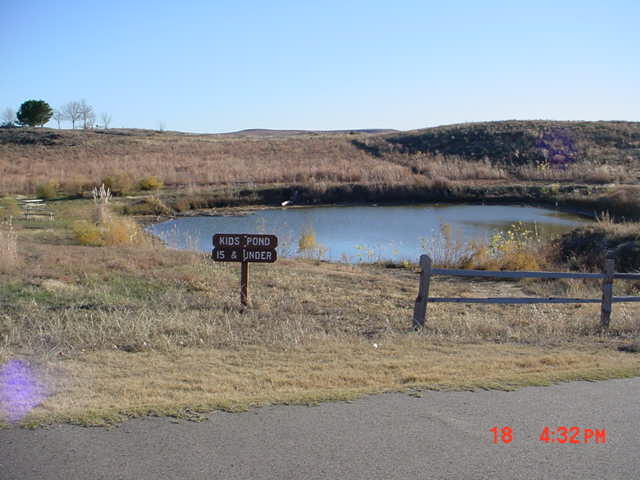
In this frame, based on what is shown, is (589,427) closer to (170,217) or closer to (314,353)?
(314,353)

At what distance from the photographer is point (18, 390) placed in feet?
20.8

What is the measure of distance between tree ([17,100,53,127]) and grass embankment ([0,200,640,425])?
271 ft

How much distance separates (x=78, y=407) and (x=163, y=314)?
4.38 meters

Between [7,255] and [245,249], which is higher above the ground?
[245,249]

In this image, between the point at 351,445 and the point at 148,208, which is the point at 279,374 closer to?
the point at 351,445

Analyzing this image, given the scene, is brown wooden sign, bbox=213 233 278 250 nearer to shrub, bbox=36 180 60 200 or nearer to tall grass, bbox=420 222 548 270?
tall grass, bbox=420 222 548 270

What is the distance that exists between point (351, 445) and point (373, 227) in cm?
2419

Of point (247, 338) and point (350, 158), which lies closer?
point (247, 338)

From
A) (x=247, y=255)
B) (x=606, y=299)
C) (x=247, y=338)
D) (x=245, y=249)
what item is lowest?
(x=247, y=338)

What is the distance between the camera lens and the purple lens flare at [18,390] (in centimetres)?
569

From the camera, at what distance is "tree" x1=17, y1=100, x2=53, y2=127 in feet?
293

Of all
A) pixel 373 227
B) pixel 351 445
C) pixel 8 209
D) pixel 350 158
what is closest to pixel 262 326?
pixel 351 445

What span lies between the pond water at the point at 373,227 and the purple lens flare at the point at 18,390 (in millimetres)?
12667
